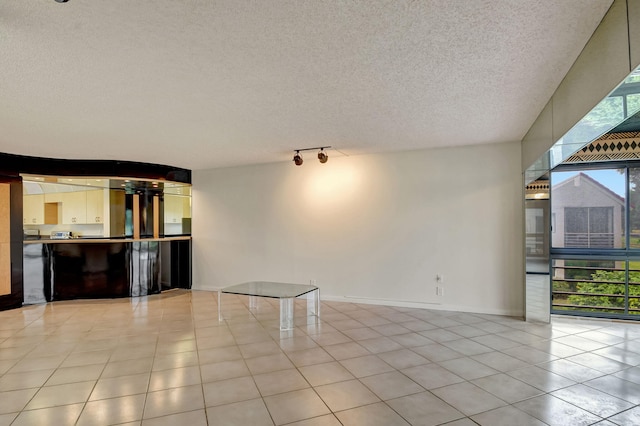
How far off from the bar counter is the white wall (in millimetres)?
1003

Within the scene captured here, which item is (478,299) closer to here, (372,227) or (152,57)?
(372,227)

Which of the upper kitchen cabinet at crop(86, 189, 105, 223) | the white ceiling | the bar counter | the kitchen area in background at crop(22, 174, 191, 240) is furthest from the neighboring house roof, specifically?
the upper kitchen cabinet at crop(86, 189, 105, 223)

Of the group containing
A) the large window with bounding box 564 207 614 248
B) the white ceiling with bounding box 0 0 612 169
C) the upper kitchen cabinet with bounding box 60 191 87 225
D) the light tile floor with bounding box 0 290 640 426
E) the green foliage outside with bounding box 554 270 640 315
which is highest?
the white ceiling with bounding box 0 0 612 169

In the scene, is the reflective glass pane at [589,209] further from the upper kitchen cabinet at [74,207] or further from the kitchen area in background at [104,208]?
the upper kitchen cabinet at [74,207]

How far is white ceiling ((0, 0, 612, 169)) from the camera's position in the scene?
6.10 feet

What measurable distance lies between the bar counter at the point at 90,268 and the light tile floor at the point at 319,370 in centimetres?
117

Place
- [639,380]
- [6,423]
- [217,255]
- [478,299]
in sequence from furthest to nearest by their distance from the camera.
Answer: [217,255], [478,299], [639,380], [6,423]

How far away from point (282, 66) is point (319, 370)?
2.51 metres

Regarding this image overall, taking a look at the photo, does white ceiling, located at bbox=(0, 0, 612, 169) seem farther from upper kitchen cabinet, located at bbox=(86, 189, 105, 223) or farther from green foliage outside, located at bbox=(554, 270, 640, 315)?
upper kitchen cabinet, located at bbox=(86, 189, 105, 223)

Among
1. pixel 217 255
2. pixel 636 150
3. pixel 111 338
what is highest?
pixel 636 150

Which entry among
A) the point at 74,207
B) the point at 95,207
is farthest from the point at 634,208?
the point at 74,207

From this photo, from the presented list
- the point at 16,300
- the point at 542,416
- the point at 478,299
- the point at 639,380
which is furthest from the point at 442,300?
the point at 16,300

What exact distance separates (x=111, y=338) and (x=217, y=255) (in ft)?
9.66

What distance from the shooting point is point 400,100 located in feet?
10.5
